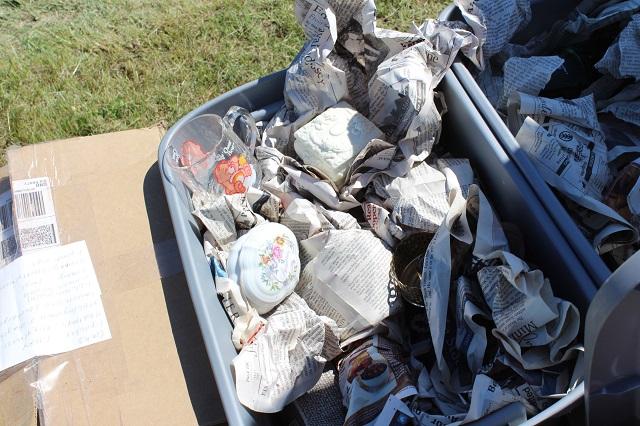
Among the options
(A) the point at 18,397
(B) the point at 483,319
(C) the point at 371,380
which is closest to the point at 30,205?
(A) the point at 18,397

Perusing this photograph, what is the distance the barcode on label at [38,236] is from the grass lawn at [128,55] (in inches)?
16.1

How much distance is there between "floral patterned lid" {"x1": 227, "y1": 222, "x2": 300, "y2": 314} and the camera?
3.60 feet

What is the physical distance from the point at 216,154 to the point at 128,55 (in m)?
0.62

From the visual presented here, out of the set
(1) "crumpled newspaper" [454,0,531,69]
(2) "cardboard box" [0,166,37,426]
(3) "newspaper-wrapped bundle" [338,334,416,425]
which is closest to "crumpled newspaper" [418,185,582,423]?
(3) "newspaper-wrapped bundle" [338,334,416,425]

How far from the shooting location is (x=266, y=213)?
122cm

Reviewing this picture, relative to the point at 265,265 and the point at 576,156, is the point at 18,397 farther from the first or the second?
the point at 576,156

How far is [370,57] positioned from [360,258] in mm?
423

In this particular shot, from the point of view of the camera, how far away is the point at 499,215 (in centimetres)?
113

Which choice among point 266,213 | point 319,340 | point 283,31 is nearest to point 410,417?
→ point 319,340

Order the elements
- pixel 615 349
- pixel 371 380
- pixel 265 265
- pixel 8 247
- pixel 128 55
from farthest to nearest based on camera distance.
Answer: pixel 128 55 < pixel 8 247 < pixel 265 265 < pixel 371 380 < pixel 615 349

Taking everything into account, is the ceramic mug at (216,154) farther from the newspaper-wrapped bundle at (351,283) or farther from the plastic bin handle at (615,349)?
the plastic bin handle at (615,349)

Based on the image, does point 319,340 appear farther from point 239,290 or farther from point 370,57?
point 370,57

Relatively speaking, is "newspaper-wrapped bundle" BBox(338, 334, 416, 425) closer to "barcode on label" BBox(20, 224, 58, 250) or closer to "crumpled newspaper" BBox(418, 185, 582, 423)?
"crumpled newspaper" BBox(418, 185, 582, 423)

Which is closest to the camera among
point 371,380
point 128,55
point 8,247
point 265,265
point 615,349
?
point 615,349
